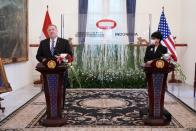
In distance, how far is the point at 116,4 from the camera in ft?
39.9

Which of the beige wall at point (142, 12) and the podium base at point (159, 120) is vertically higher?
the beige wall at point (142, 12)

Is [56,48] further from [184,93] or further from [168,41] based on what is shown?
[184,93]

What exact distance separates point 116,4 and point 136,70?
2.93 metres

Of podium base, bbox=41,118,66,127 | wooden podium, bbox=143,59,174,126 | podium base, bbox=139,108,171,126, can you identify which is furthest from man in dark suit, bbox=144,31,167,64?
podium base, bbox=41,118,66,127

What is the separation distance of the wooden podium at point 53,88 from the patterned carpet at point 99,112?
0.18 meters

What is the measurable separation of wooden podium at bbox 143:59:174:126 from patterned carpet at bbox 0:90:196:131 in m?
0.19

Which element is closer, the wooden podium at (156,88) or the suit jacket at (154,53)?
the wooden podium at (156,88)

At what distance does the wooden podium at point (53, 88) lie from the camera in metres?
5.48

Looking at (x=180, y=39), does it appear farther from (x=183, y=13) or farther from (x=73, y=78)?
(x=73, y=78)

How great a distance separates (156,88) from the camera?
5645 mm

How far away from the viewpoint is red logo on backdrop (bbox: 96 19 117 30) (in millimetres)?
10400

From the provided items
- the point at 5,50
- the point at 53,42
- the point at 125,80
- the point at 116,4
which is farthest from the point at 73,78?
the point at 53,42

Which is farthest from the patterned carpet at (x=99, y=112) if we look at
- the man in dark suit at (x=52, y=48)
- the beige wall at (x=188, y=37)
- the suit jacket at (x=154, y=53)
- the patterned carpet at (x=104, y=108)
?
the beige wall at (x=188, y=37)

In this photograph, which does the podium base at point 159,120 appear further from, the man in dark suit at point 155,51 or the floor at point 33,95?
the man in dark suit at point 155,51
